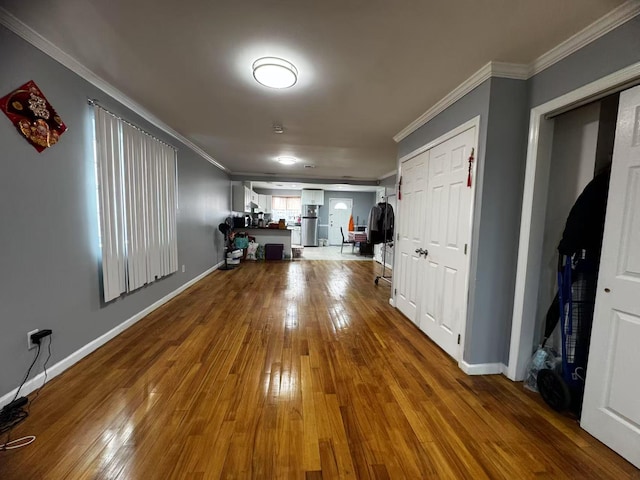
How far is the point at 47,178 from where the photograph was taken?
1.78m

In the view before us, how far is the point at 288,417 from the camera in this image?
60.6 inches

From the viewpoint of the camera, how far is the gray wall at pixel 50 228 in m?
1.55

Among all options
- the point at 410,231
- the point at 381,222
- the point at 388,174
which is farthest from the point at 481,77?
the point at 388,174

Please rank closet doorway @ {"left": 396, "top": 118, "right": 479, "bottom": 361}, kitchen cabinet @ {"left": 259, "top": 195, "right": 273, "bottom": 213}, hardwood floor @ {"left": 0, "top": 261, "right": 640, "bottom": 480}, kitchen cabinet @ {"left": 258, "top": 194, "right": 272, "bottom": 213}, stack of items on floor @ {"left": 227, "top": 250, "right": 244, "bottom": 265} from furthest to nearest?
kitchen cabinet @ {"left": 259, "top": 195, "right": 273, "bottom": 213} → kitchen cabinet @ {"left": 258, "top": 194, "right": 272, "bottom": 213} → stack of items on floor @ {"left": 227, "top": 250, "right": 244, "bottom": 265} → closet doorway @ {"left": 396, "top": 118, "right": 479, "bottom": 361} → hardwood floor @ {"left": 0, "top": 261, "right": 640, "bottom": 480}

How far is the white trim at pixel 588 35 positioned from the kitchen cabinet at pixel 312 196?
27.2ft

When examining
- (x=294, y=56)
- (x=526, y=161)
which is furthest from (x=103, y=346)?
(x=526, y=161)

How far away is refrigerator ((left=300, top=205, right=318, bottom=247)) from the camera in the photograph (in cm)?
1007

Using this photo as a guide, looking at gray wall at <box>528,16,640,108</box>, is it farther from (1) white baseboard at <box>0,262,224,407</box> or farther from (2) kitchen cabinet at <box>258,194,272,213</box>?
(2) kitchen cabinet at <box>258,194,272,213</box>

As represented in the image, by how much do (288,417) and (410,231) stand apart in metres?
2.45

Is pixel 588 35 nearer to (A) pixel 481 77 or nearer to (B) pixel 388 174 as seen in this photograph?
(A) pixel 481 77

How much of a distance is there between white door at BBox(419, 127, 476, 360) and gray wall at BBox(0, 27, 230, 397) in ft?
10.4

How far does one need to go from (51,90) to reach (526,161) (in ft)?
11.5

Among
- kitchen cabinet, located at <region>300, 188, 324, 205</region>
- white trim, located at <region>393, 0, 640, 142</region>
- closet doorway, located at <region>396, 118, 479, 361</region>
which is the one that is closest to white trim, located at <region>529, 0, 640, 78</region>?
white trim, located at <region>393, 0, 640, 142</region>

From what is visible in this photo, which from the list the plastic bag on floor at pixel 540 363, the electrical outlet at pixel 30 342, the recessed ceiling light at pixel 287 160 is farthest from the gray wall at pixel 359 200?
the electrical outlet at pixel 30 342
